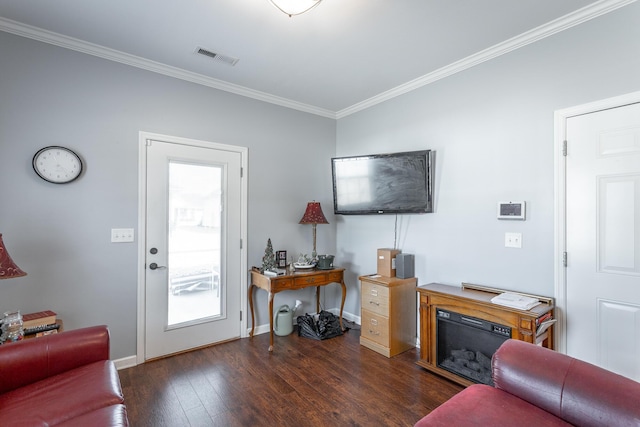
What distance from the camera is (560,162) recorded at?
221 cm

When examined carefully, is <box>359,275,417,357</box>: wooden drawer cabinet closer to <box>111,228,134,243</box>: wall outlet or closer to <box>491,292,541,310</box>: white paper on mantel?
<box>491,292,541,310</box>: white paper on mantel

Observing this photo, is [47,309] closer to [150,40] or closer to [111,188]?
[111,188]

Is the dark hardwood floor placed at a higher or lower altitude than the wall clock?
lower

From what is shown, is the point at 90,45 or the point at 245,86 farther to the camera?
the point at 245,86

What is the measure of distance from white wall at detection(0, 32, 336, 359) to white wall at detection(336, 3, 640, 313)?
2.08 m

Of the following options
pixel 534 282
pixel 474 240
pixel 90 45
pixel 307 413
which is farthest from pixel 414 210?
pixel 90 45

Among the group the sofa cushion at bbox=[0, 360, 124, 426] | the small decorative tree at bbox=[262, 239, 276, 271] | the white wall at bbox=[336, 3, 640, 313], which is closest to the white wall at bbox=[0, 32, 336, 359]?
the sofa cushion at bbox=[0, 360, 124, 426]

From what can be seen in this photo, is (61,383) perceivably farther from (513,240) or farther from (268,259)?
(513,240)

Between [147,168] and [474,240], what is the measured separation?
3079 millimetres

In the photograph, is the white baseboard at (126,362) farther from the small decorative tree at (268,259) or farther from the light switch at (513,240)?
the light switch at (513,240)

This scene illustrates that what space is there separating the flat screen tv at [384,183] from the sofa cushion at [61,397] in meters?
2.65

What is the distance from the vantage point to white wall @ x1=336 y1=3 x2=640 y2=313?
2.10 metres

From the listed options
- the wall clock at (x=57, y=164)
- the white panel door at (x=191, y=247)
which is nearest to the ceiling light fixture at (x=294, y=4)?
the white panel door at (x=191, y=247)

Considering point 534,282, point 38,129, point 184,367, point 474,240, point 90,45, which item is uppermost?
point 90,45
